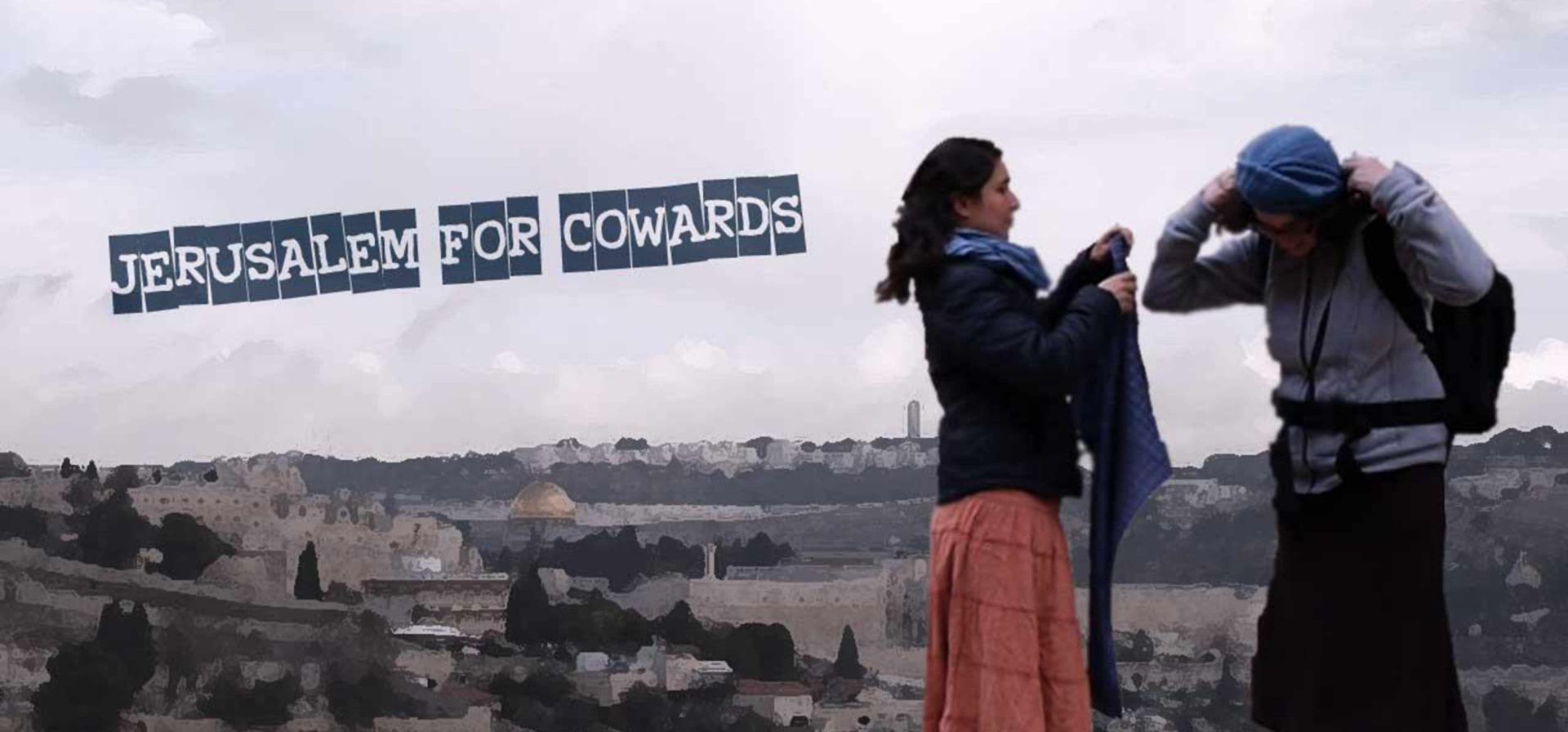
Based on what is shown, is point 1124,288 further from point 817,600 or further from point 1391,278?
point 817,600

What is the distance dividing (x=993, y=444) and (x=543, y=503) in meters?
10.9

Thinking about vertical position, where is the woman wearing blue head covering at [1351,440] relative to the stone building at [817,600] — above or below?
above

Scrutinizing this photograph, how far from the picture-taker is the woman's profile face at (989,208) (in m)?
2.64

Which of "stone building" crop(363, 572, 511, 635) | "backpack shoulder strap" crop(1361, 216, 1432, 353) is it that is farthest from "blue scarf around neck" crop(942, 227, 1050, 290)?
"stone building" crop(363, 572, 511, 635)

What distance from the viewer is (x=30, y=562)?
630 inches

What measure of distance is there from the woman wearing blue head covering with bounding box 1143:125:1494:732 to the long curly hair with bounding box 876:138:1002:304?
1.01ft

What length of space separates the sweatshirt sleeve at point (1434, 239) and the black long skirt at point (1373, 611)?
0.24 meters

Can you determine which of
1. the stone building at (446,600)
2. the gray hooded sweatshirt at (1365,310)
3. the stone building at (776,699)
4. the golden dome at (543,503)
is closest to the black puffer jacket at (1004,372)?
the gray hooded sweatshirt at (1365,310)

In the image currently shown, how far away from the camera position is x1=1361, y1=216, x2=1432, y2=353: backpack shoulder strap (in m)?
2.44

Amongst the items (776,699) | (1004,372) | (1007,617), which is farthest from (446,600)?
(1004,372)

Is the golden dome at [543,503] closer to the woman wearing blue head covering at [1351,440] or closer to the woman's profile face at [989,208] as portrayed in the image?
the woman's profile face at [989,208]

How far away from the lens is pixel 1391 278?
2.44 m

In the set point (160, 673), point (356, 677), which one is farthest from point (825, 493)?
point (160, 673)

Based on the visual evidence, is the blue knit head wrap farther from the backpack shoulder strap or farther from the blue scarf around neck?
the blue scarf around neck
